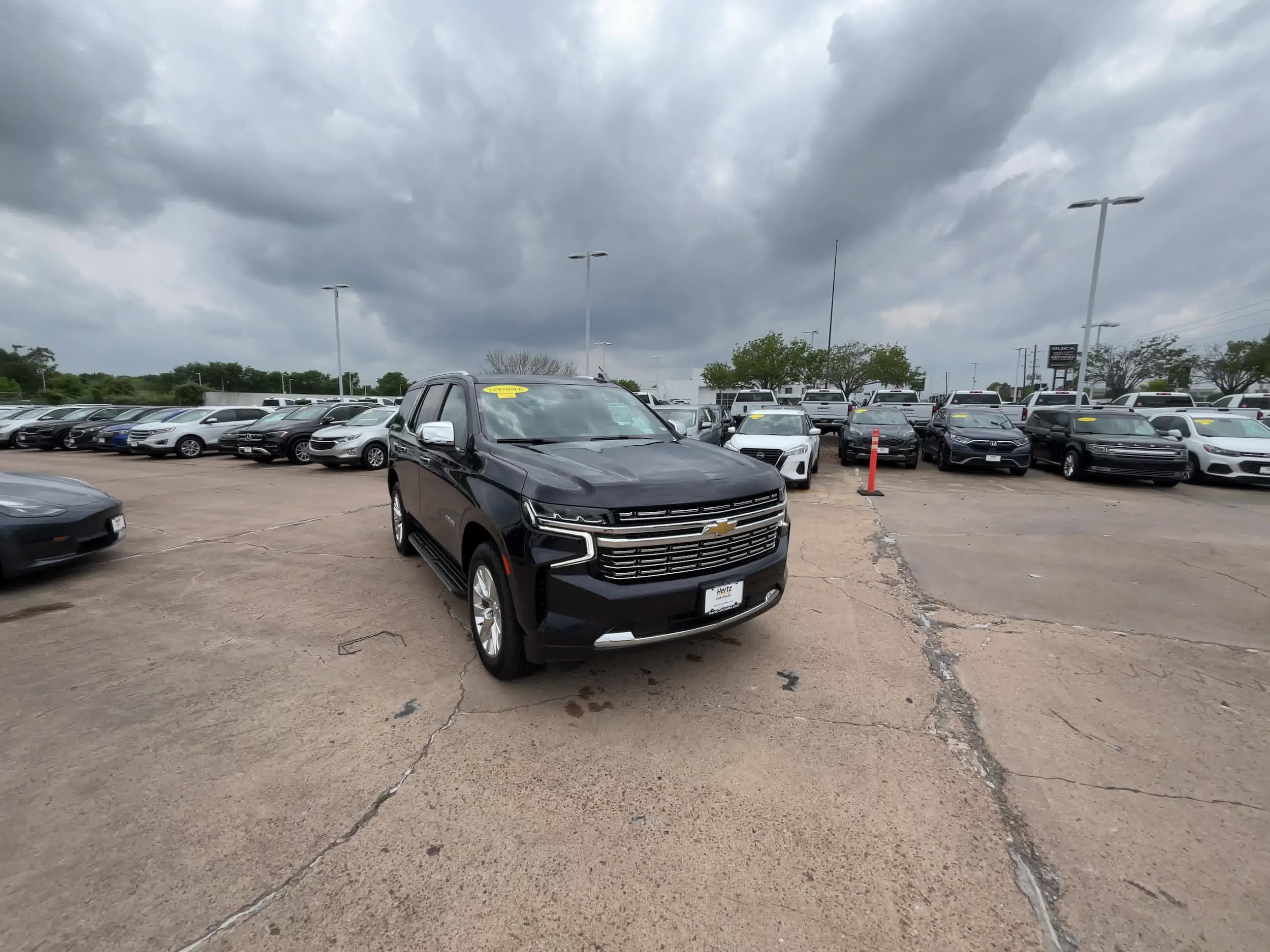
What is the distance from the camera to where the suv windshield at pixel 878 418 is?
13844mm

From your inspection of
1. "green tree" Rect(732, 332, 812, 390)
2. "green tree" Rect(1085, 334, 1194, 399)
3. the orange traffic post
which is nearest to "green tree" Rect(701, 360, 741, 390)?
"green tree" Rect(732, 332, 812, 390)

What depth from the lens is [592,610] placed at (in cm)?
271

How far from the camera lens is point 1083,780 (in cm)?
247

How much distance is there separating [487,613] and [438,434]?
3.94 ft

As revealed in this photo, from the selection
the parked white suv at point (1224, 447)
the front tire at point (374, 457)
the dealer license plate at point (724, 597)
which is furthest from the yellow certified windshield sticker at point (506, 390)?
the parked white suv at point (1224, 447)

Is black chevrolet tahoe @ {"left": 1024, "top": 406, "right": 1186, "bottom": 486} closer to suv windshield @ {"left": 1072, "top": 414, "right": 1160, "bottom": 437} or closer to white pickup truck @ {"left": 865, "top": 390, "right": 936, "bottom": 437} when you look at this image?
suv windshield @ {"left": 1072, "top": 414, "right": 1160, "bottom": 437}

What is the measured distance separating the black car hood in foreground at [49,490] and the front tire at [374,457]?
751 cm

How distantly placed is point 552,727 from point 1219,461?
1464 centimetres

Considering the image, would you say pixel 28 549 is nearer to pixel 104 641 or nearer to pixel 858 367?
pixel 104 641

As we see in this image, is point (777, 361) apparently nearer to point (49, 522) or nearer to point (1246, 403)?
point (1246, 403)

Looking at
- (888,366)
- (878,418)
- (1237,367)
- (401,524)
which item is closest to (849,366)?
(888,366)

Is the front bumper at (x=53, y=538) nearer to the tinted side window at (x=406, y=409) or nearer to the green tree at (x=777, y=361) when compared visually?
the tinted side window at (x=406, y=409)

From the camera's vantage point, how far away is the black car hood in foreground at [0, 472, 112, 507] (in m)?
4.93

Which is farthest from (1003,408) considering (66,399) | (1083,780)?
(66,399)
